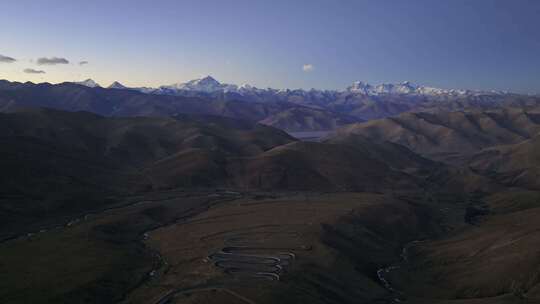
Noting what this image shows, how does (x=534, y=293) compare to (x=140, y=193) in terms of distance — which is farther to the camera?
(x=140, y=193)

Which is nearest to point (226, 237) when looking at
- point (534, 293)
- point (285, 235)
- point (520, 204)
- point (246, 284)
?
point (285, 235)

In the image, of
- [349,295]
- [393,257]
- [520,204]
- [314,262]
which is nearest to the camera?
[349,295]

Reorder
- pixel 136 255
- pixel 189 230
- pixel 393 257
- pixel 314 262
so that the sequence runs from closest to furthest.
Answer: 1. pixel 314 262
2. pixel 136 255
3. pixel 393 257
4. pixel 189 230

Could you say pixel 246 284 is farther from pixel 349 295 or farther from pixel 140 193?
pixel 140 193

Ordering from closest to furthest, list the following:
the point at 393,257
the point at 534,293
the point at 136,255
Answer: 1. the point at 534,293
2. the point at 136,255
3. the point at 393,257

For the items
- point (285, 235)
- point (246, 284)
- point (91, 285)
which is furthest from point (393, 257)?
point (91, 285)

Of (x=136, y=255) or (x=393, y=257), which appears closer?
(x=136, y=255)

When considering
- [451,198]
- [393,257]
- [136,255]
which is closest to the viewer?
[136,255]

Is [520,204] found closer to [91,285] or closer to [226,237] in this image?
[226,237]

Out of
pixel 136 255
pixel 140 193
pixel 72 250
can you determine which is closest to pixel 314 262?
pixel 136 255
